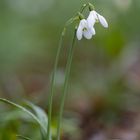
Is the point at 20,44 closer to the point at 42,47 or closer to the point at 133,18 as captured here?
the point at 42,47

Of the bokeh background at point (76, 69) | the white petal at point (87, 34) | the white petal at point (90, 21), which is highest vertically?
the bokeh background at point (76, 69)

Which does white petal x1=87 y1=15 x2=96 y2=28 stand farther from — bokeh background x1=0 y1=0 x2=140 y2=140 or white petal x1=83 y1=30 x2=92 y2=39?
bokeh background x1=0 y1=0 x2=140 y2=140

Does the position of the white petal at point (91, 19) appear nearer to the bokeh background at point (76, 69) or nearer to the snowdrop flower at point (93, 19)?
the snowdrop flower at point (93, 19)

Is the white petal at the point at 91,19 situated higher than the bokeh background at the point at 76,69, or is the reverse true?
the bokeh background at the point at 76,69

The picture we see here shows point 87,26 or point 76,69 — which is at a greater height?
point 76,69

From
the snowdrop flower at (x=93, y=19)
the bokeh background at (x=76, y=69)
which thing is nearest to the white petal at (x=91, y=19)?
the snowdrop flower at (x=93, y=19)

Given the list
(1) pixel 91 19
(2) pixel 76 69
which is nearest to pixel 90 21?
(1) pixel 91 19

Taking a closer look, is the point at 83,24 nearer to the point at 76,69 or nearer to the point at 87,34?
the point at 87,34

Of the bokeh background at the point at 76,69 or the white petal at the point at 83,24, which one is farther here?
the bokeh background at the point at 76,69

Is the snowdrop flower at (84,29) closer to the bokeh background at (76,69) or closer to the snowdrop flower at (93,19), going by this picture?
the snowdrop flower at (93,19)
